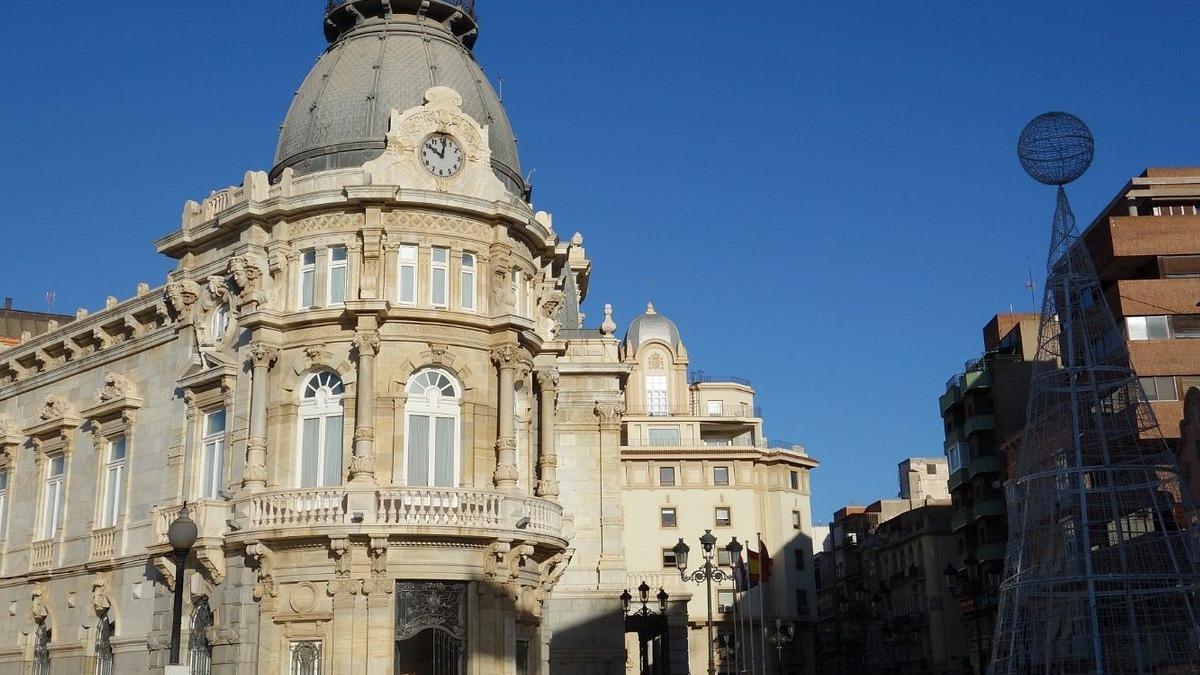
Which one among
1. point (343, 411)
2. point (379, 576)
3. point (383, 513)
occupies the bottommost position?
point (379, 576)

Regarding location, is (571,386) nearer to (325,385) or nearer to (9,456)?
(325,385)

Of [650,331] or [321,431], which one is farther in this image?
[650,331]

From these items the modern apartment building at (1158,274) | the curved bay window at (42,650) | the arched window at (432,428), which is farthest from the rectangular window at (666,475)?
the arched window at (432,428)

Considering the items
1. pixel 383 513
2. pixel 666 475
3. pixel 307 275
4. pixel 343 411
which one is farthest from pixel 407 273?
pixel 666 475

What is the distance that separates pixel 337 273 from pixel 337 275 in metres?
0.05

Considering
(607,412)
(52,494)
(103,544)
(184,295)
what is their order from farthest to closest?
(607,412)
(52,494)
(103,544)
(184,295)

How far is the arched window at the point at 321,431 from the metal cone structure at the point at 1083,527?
1770 cm

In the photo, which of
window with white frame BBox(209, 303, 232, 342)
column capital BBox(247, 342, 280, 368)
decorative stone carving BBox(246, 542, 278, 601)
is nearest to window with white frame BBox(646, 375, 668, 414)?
window with white frame BBox(209, 303, 232, 342)

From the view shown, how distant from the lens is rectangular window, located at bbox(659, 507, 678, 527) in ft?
276

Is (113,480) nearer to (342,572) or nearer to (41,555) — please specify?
(41,555)

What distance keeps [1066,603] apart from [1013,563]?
7.71ft

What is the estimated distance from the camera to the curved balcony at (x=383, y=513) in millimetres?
31922

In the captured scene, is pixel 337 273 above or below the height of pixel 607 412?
above

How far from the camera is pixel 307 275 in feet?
116
